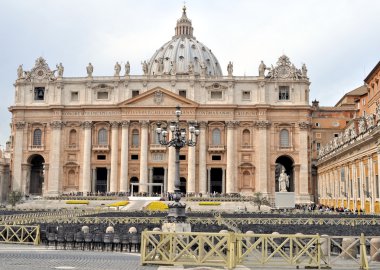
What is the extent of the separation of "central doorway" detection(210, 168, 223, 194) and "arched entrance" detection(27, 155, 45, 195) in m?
32.3

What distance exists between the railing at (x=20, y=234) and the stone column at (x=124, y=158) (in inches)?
2529

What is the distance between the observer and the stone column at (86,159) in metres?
91.9

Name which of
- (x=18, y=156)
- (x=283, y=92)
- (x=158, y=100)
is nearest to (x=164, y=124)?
(x=158, y=100)

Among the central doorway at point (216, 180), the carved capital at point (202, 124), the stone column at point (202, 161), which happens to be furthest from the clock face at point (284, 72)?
the central doorway at point (216, 180)

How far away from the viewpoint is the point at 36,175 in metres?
102

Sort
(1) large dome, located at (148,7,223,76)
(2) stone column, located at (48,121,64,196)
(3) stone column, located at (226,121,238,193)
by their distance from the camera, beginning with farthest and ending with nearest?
1. (1) large dome, located at (148,7,223,76)
2. (2) stone column, located at (48,121,64,196)
3. (3) stone column, located at (226,121,238,193)

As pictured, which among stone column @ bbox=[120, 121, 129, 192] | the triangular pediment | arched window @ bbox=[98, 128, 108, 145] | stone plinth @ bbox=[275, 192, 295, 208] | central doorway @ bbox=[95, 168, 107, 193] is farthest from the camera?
central doorway @ bbox=[95, 168, 107, 193]

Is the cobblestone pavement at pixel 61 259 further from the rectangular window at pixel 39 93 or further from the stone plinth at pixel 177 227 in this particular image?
the rectangular window at pixel 39 93

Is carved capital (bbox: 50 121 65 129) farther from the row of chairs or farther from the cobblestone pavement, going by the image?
the cobblestone pavement

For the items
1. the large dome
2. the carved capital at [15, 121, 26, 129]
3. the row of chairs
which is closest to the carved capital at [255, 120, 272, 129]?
the carved capital at [15, 121, 26, 129]

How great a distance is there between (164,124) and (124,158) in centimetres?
940

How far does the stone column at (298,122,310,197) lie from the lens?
9069 centimetres

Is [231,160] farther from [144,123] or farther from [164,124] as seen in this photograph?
[144,123]

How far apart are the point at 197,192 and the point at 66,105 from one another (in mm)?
28623
